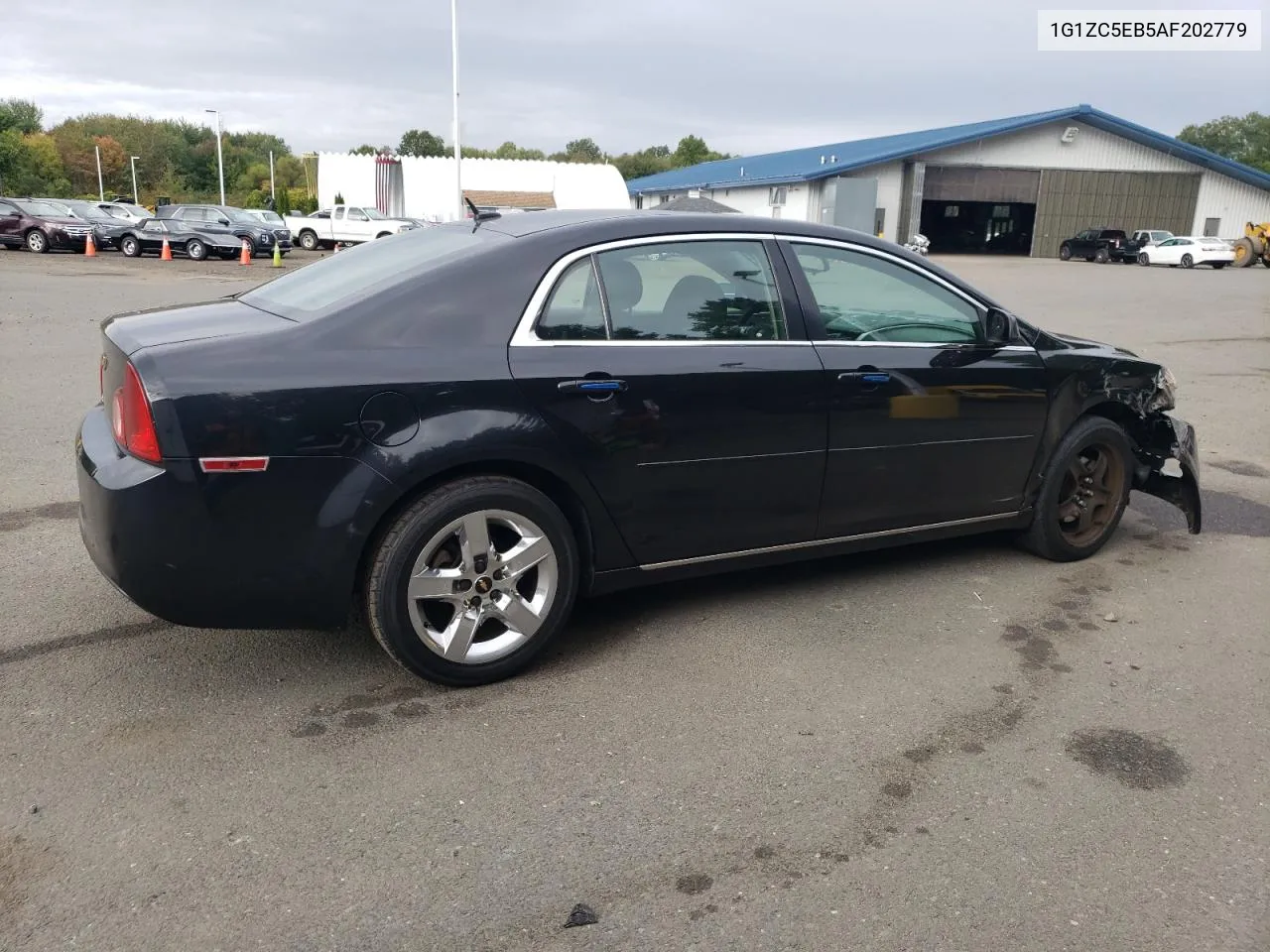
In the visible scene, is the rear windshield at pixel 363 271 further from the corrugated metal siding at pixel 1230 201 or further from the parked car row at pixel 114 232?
the corrugated metal siding at pixel 1230 201

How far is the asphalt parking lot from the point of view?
2553 millimetres

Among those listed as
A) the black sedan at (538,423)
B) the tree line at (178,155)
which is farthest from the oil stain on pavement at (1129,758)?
the tree line at (178,155)

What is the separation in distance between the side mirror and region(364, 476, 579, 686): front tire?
7.18 ft

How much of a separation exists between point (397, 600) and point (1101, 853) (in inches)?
88.8

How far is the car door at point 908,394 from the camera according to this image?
168 inches

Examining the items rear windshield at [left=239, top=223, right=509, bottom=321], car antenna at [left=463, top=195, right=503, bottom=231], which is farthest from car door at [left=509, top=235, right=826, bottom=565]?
car antenna at [left=463, top=195, right=503, bottom=231]

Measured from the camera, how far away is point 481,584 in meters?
3.62

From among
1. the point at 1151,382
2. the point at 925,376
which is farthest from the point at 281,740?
the point at 1151,382

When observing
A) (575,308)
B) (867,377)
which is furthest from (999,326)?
(575,308)

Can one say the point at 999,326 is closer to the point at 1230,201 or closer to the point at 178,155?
the point at 1230,201

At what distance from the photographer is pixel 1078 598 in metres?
4.75

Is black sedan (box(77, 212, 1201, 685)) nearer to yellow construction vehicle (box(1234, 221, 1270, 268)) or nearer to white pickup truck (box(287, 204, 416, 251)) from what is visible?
white pickup truck (box(287, 204, 416, 251))

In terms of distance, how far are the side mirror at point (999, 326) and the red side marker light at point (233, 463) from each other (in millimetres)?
3127

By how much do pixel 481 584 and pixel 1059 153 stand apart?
1999 inches
